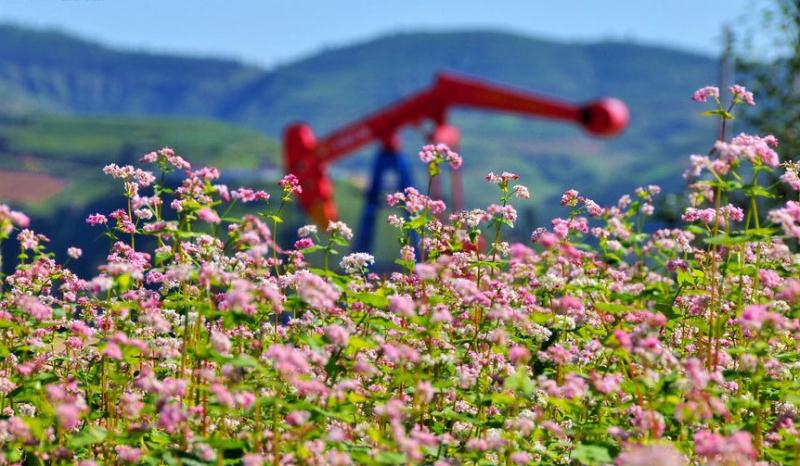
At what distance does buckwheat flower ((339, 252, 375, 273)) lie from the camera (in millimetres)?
5500

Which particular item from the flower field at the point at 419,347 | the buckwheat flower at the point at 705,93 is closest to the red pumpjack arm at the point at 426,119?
the buckwheat flower at the point at 705,93

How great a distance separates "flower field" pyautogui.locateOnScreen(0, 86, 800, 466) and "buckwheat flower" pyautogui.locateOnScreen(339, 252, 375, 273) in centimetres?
2

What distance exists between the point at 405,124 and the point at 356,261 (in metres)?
45.7

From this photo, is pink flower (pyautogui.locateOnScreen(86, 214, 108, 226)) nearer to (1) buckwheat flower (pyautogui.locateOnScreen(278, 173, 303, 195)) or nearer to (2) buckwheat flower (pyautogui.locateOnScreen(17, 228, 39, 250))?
(2) buckwheat flower (pyautogui.locateOnScreen(17, 228, 39, 250))

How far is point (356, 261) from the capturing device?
218 inches

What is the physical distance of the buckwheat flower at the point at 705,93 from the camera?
5.49 m

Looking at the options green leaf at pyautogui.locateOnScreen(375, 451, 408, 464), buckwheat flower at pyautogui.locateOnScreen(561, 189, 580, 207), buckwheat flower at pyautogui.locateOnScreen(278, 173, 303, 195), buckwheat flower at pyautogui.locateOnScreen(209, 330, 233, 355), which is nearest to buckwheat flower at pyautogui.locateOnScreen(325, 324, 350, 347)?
buckwheat flower at pyautogui.locateOnScreen(209, 330, 233, 355)

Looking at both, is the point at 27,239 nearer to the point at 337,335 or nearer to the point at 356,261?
the point at 356,261

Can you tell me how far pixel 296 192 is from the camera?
6.00 metres

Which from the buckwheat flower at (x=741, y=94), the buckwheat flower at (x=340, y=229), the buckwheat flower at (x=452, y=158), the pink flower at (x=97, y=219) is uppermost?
the buckwheat flower at (x=741, y=94)

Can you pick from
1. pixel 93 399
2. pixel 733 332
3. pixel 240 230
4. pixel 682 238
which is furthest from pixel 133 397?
pixel 733 332

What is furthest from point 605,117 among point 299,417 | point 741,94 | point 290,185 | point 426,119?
point 299,417

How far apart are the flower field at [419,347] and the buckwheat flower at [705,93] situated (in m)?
0.02

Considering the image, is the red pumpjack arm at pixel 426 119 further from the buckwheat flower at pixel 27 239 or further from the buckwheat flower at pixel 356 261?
the buckwheat flower at pixel 27 239
